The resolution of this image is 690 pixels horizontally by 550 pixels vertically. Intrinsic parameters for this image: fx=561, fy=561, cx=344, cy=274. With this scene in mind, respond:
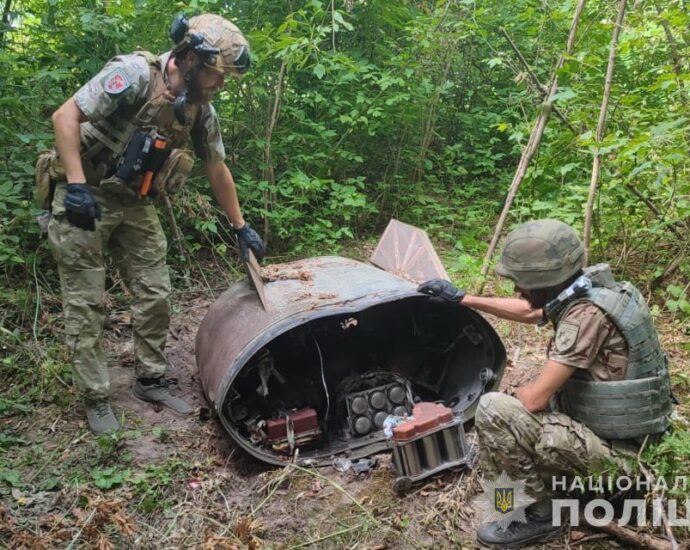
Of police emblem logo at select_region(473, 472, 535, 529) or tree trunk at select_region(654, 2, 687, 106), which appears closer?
police emblem logo at select_region(473, 472, 535, 529)

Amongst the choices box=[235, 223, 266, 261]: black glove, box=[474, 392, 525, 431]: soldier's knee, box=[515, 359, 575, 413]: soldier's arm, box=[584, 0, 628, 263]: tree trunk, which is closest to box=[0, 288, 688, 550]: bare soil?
box=[474, 392, 525, 431]: soldier's knee

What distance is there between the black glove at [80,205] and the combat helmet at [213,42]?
0.89 meters

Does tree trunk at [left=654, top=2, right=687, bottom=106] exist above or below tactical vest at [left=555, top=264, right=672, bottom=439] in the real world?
above

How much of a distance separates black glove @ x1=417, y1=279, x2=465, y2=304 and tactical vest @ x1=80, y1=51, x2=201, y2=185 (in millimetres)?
1663

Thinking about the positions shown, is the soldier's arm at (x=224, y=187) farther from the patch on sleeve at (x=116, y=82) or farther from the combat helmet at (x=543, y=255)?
the combat helmet at (x=543, y=255)

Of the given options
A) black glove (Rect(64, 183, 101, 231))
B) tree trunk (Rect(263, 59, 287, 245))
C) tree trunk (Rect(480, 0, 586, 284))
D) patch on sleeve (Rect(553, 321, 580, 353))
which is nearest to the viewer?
patch on sleeve (Rect(553, 321, 580, 353))

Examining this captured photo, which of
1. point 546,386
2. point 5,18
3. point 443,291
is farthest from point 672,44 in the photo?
point 5,18

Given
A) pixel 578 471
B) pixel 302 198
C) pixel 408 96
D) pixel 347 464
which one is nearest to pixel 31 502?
pixel 347 464

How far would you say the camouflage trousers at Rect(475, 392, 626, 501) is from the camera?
239cm

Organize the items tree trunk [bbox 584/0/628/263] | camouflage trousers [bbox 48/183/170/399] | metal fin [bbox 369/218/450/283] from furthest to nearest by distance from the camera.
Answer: tree trunk [bbox 584/0/628/263] → metal fin [bbox 369/218/450/283] → camouflage trousers [bbox 48/183/170/399]

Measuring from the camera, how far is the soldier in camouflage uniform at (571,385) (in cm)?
233

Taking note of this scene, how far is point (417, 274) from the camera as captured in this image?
148 inches

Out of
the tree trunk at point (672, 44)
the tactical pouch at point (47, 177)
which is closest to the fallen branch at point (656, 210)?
the tree trunk at point (672, 44)

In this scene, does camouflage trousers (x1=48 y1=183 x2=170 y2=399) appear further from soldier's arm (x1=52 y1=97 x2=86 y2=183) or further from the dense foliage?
the dense foliage
